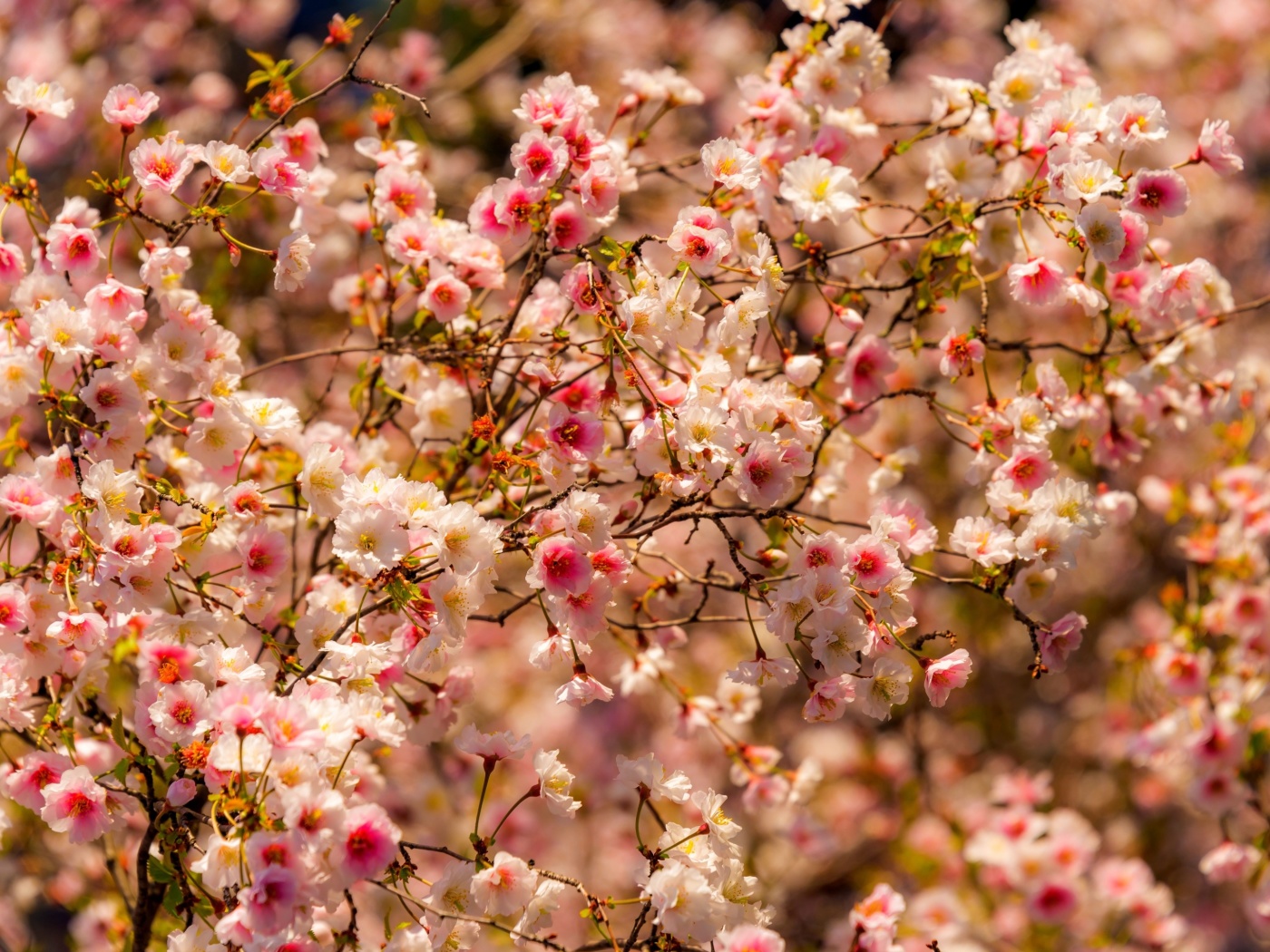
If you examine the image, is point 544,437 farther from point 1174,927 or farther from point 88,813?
point 1174,927

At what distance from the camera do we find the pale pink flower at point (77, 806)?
5.01ft

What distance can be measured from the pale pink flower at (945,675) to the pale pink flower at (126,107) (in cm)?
151

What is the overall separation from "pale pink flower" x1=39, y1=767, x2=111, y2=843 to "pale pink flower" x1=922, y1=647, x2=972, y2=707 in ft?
3.92

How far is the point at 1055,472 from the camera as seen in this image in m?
1.78

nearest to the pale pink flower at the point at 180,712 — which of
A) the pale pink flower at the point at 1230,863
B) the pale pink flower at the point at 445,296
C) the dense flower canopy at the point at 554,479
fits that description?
the dense flower canopy at the point at 554,479

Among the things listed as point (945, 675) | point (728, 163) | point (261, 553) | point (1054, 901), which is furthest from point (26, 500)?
point (1054, 901)

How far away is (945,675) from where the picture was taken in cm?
159

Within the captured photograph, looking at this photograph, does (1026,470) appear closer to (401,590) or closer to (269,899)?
(401,590)

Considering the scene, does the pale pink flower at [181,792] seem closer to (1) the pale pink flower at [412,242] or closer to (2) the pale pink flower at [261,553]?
(2) the pale pink flower at [261,553]

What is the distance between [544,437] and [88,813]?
841 millimetres

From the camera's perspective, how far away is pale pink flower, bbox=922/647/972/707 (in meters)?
1.58

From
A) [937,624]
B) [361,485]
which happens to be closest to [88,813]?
[361,485]

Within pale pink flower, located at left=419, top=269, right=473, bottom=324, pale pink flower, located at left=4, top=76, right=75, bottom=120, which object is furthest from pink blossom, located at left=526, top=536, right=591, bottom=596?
pale pink flower, located at left=4, top=76, right=75, bottom=120

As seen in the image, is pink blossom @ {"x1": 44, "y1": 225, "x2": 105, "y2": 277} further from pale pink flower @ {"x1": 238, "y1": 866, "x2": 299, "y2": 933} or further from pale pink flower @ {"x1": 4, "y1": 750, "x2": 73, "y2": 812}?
pale pink flower @ {"x1": 238, "y1": 866, "x2": 299, "y2": 933}
